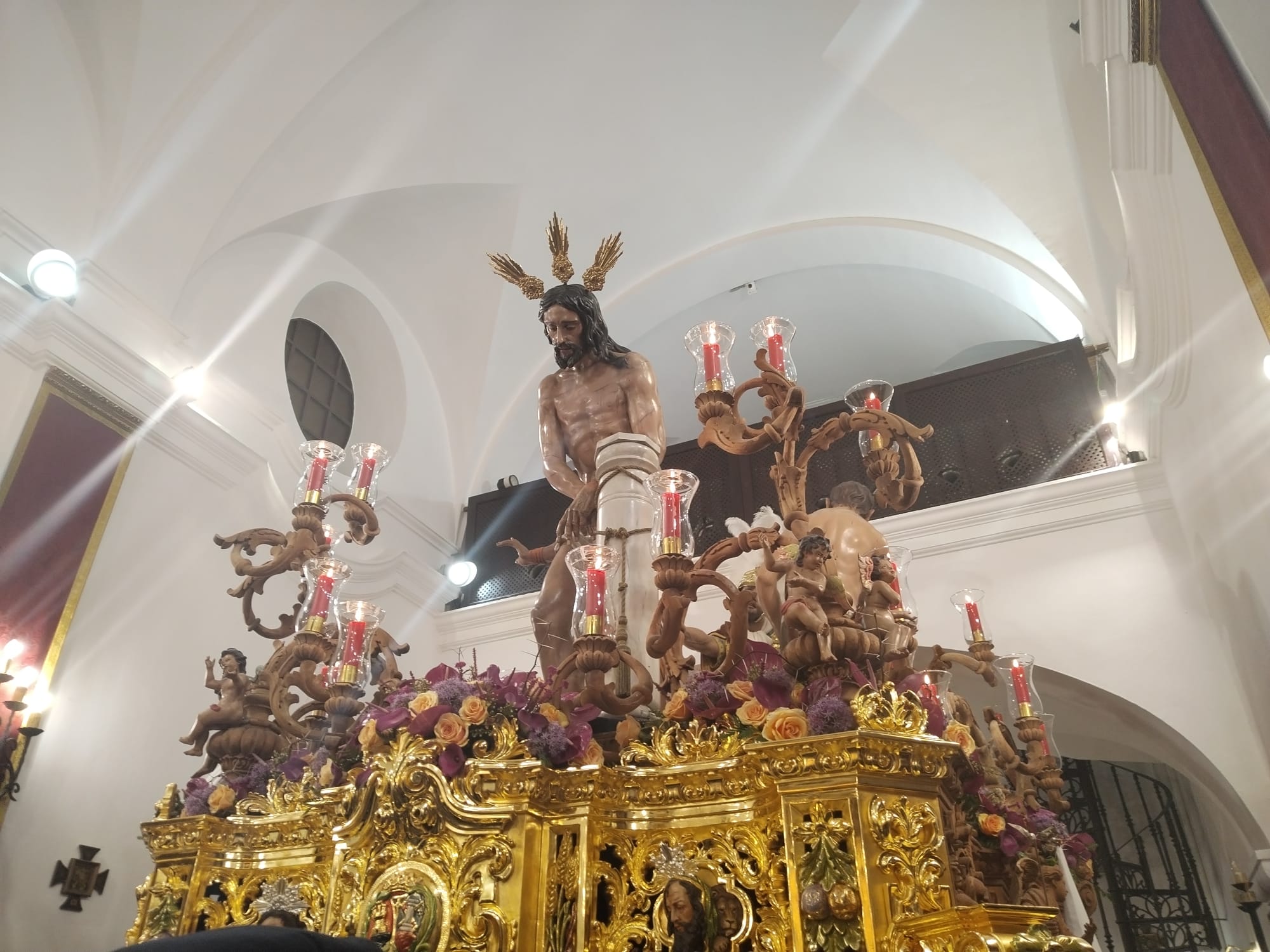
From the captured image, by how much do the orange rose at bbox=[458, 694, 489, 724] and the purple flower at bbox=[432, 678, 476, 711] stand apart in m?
0.05

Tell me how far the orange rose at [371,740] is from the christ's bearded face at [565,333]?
6.41 feet

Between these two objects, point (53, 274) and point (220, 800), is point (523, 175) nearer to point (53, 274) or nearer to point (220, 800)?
point (53, 274)

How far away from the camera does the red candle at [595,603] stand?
2777mm

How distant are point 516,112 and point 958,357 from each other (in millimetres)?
5833

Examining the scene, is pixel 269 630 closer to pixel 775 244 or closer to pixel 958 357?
pixel 775 244

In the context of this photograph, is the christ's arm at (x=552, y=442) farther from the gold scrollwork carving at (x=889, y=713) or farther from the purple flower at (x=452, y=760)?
the gold scrollwork carving at (x=889, y=713)

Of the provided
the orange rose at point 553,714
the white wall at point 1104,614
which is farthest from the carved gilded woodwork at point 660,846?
the white wall at point 1104,614

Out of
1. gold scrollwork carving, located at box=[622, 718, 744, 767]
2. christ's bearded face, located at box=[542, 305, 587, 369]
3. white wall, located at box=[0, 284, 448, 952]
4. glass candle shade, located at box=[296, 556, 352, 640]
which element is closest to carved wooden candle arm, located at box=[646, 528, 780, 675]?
gold scrollwork carving, located at box=[622, 718, 744, 767]

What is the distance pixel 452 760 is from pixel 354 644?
1.27 meters

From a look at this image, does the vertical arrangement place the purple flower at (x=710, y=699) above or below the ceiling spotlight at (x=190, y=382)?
below

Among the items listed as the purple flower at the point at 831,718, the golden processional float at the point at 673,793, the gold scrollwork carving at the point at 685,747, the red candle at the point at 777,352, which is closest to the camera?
the golden processional float at the point at 673,793

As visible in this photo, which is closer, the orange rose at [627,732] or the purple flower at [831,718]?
the purple flower at [831,718]

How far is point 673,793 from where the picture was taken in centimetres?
241

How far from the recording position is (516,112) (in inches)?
328
